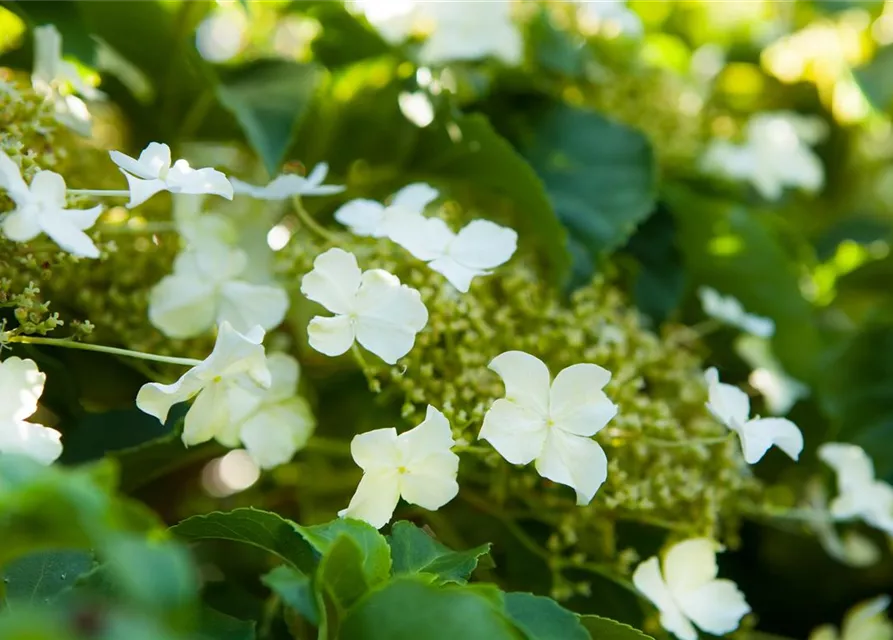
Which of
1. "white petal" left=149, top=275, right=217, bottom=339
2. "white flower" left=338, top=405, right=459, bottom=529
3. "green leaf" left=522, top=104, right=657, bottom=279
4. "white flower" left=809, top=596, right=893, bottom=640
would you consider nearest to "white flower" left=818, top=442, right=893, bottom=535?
"white flower" left=809, top=596, right=893, bottom=640

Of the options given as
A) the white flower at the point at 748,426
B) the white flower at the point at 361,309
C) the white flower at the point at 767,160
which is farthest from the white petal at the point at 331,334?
the white flower at the point at 767,160

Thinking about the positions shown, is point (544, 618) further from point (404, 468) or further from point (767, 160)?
point (767, 160)

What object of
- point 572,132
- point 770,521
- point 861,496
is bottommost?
point 770,521

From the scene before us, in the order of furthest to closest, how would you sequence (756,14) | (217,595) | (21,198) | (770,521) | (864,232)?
1. (756,14)
2. (864,232)
3. (770,521)
4. (217,595)
5. (21,198)

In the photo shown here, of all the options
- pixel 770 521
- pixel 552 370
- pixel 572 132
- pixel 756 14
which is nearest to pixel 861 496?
pixel 770 521

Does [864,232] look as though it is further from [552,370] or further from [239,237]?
[239,237]

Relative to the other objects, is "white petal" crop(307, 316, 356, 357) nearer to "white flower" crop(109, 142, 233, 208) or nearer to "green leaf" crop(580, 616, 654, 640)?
"white flower" crop(109, 142, 233, 208)

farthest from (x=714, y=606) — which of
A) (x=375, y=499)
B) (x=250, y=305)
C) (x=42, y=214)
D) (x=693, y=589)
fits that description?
(x=42, y=214)
